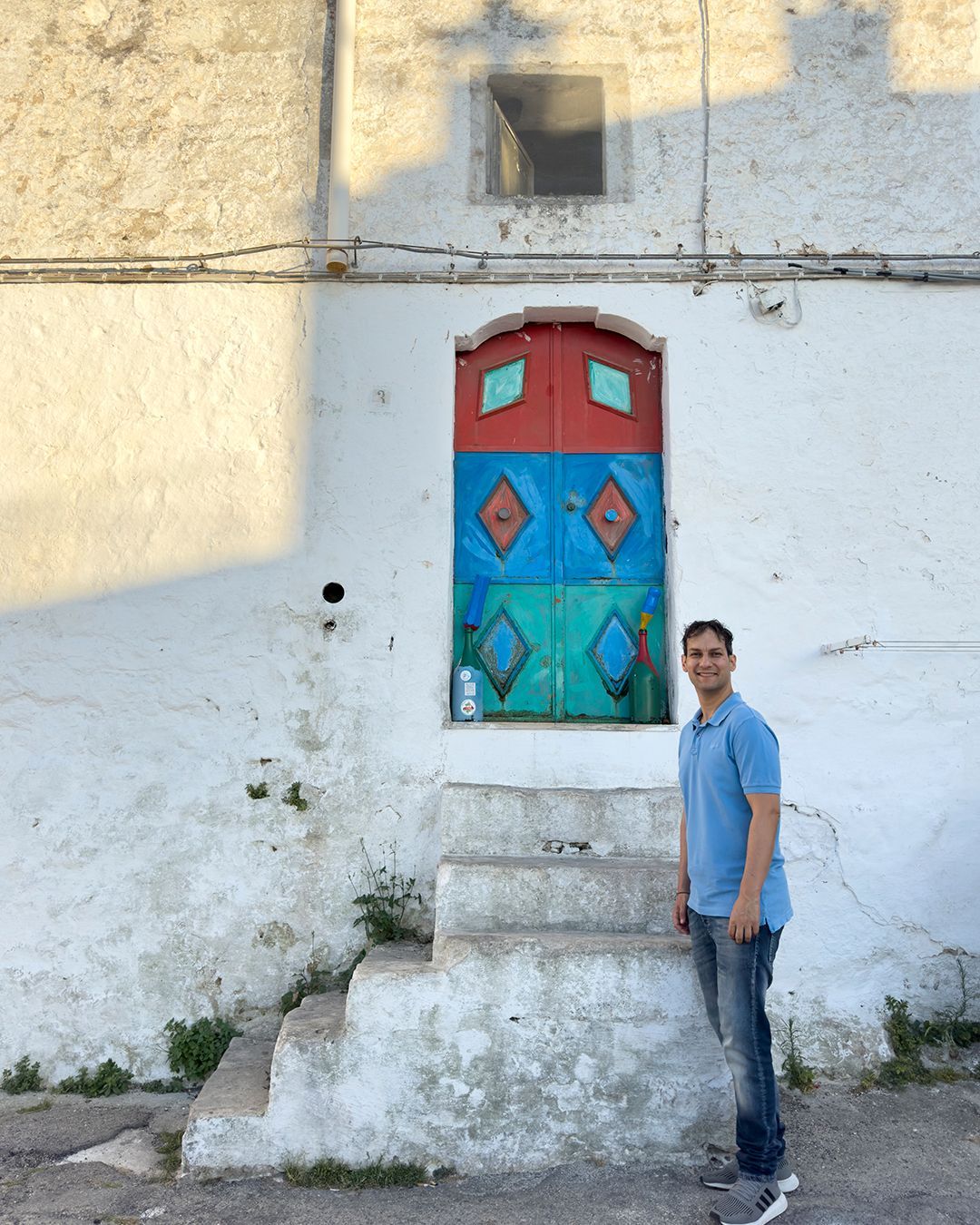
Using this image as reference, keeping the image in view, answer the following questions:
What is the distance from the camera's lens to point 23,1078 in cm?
403

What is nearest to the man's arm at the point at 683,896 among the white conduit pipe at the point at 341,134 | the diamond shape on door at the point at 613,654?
the diamond shape on door at the point at 613,654

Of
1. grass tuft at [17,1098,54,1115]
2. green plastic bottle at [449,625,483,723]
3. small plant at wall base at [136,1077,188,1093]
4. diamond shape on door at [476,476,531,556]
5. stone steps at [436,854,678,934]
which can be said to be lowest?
grass tuft at [17,1098,54,1115]

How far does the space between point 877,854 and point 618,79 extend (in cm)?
383

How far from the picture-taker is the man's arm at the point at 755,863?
2.77 metres

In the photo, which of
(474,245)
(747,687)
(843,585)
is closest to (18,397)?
(474,245)

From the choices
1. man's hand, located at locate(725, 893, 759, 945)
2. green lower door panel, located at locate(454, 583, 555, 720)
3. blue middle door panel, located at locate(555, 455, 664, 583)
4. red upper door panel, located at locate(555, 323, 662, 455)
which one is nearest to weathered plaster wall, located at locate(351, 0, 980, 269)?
red upper door panel, located at locate(555, 323, 662, 455)

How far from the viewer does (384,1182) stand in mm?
3164

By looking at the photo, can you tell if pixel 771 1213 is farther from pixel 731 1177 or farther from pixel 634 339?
pixel 634 339

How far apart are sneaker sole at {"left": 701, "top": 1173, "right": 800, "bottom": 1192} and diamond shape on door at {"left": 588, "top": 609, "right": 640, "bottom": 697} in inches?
80.7

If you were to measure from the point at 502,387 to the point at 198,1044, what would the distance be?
321 cm

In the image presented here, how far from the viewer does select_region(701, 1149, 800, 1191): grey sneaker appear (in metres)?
3.02

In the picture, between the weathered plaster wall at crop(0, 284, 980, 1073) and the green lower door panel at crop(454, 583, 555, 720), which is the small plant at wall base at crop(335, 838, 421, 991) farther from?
the green lower door panel at crop(454, 583, 555, 720)

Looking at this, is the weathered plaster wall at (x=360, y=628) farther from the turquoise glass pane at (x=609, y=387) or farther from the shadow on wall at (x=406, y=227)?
the turquoise glass pane at (x=609, y=387)

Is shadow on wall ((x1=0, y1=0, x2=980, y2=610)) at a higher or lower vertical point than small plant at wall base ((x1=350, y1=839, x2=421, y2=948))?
higher
